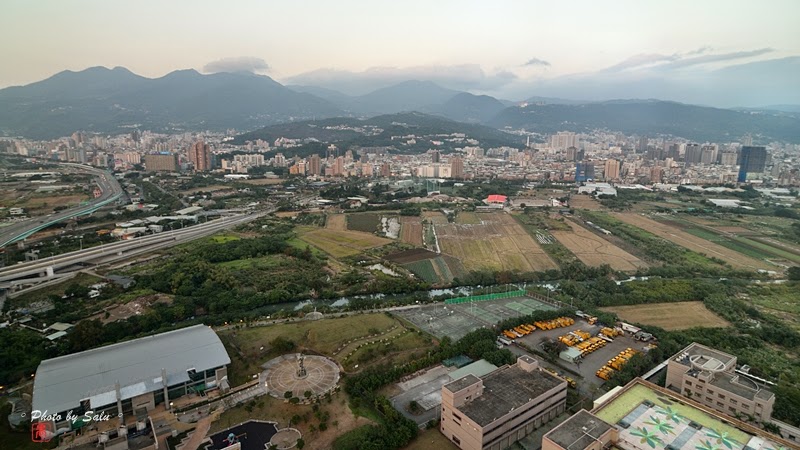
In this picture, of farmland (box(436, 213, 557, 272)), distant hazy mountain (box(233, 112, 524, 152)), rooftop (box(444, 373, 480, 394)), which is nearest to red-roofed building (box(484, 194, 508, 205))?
farmland (box(436, 213, 557, 272))

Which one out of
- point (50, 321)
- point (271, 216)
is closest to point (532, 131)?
point (271, 216)

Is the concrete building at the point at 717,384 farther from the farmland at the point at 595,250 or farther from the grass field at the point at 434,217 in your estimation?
the grass field at the point at 434,217

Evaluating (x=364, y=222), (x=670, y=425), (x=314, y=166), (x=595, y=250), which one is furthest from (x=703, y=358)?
(x=314, y=166)

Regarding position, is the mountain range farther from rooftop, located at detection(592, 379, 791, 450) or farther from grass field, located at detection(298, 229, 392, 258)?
rooftop, located at detection(592, 379, 791, 450)

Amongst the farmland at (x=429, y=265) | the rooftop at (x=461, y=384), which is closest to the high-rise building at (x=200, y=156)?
the farmland at (x=429, y=265)

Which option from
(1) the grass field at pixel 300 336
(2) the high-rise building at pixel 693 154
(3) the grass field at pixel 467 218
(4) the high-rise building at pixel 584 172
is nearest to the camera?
(1) the grass field at pixel 300 336

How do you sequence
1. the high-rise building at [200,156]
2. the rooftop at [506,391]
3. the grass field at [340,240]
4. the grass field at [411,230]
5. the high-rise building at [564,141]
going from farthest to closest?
the high-rise building at [564,141], the high-rise building at [200,156], the grass field at [411,230], the grass field at [340,240], the rooftop at [506,391]
